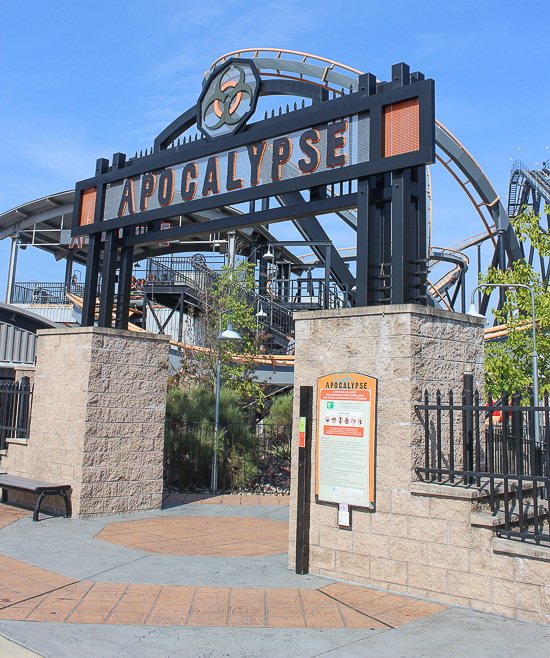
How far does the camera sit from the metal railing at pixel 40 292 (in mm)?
34594

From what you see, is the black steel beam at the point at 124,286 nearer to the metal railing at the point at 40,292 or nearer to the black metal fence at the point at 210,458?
the black metal fence at the point at 210,458

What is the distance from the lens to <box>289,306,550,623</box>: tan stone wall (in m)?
5.07

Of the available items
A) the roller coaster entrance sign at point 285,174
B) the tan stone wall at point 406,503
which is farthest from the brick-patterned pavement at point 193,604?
the roller coaster entrance sign at point 285,174

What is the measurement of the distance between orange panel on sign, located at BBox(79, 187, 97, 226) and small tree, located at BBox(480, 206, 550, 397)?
10.8 meters

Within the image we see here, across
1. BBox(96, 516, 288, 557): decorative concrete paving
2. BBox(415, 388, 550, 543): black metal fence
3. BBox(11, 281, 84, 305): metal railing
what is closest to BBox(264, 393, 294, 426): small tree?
BBox(96, 516, 288, 557): decorative concrete paving


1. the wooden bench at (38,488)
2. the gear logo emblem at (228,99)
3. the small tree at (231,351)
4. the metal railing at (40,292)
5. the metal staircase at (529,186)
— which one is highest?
the metal staircase at (529,186)

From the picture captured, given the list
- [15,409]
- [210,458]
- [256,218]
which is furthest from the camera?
[210,458]

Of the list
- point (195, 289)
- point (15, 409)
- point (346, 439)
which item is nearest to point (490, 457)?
point (346, 439)

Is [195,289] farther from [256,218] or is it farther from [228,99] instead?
[256,218]

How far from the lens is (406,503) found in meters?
5.59

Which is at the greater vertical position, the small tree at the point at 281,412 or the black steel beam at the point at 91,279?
the black steel beam at the point at 91,279

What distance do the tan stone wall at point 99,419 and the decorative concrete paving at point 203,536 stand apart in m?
0.76

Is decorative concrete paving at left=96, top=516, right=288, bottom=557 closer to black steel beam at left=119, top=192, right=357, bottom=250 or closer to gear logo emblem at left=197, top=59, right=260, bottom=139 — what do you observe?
black steel beam at left=119, top=192, right=357, bottom=250

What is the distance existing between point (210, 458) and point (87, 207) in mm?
5456
